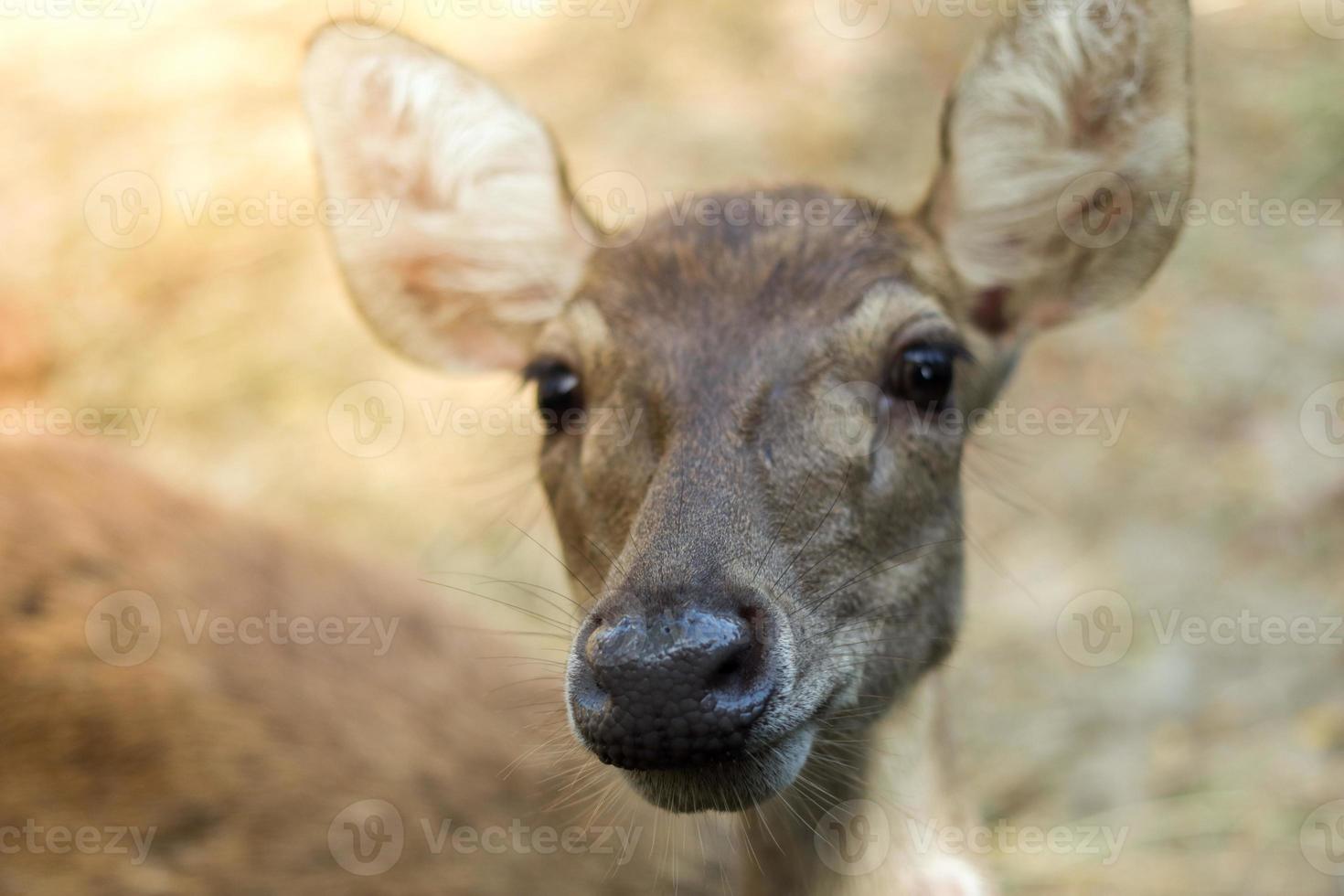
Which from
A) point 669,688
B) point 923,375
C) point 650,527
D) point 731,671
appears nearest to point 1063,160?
point 923,375

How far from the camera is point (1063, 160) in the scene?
13.3 ft

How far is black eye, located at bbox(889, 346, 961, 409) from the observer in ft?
12.0

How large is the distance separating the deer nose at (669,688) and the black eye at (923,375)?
114 cm

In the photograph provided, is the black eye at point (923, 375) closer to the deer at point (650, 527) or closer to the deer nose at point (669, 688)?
the deer at point (650, 527)

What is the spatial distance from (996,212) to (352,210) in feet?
6.91

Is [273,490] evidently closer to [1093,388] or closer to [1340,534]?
[1093,388]

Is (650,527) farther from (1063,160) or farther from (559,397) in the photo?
(1063,160)

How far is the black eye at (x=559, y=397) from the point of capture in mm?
3908

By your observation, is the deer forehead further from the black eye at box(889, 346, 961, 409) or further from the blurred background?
the blurred background

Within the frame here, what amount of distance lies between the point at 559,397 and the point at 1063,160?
1.68 metres

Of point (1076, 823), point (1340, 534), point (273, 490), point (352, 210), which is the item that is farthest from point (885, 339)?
point (273, 490)

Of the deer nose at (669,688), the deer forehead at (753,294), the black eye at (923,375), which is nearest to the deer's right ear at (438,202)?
the deer forehead at (753,294)

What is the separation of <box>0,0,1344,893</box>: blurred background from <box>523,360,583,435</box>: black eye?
4.88 feet

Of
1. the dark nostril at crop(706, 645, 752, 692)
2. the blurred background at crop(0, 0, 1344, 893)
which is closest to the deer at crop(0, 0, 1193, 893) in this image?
the dark nostril at crop(706, 645, 752, 692)
